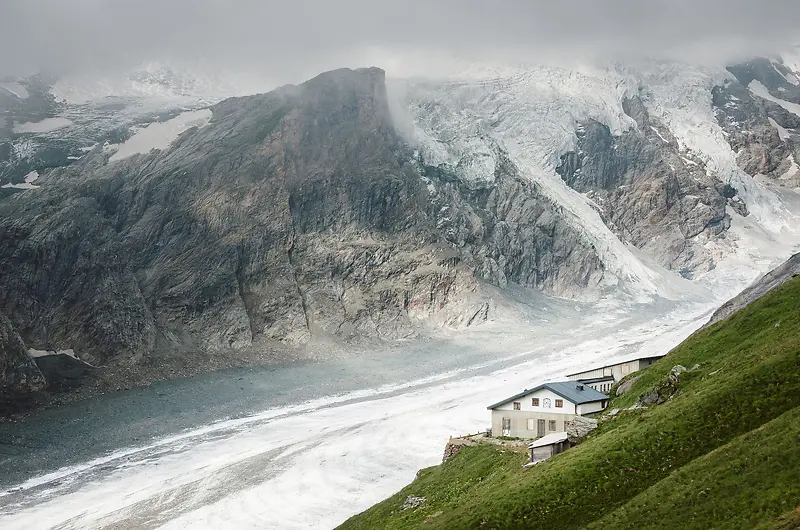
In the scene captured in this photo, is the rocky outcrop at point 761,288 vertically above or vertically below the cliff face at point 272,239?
below

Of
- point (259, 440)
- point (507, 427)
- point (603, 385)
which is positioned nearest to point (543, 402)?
point (507, 427)

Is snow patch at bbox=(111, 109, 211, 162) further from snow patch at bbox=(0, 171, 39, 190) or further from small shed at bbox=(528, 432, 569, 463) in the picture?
small shed at bbox=(528, 432, 569, 463)

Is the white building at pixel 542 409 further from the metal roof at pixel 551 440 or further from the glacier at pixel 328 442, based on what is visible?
the glacier at pixel 328 442

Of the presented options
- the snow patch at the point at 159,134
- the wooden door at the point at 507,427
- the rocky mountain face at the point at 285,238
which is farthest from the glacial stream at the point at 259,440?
the snow patch at the point at 159,134

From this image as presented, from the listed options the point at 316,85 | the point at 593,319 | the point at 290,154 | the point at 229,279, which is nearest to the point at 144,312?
the point at 229,279

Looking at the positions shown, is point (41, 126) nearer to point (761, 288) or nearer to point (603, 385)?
point (603, 385)

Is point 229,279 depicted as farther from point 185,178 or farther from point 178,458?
point 178,458

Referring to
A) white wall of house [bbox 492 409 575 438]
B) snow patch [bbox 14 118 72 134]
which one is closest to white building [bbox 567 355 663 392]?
white wall of house [bbox 492 409 575 438]
